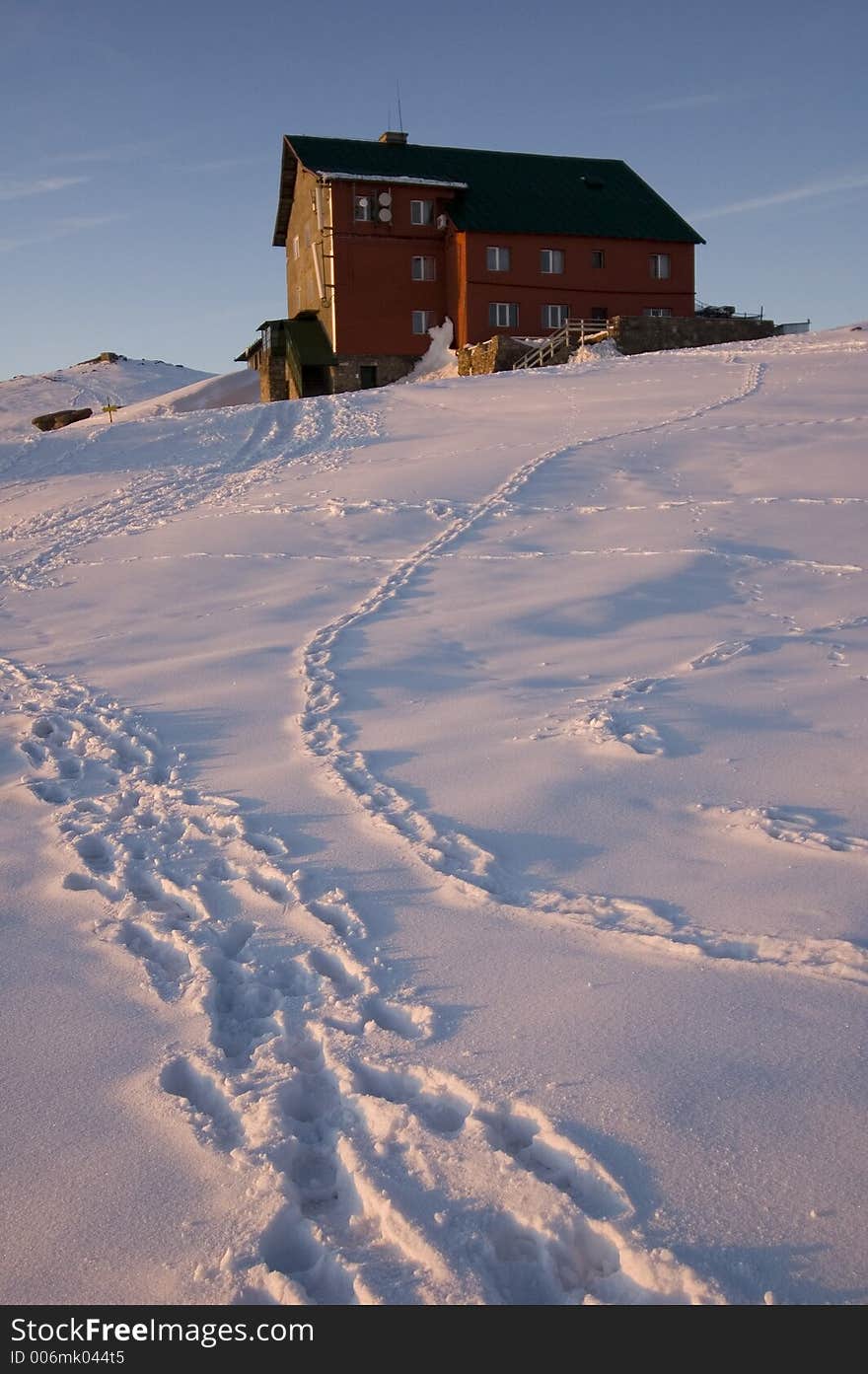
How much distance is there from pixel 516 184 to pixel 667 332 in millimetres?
10857

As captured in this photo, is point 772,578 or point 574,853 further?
point 772,578

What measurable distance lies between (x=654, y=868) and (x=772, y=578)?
240 inches

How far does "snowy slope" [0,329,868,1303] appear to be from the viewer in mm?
2994

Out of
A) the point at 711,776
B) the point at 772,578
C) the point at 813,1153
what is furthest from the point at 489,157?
the point at 813,1153

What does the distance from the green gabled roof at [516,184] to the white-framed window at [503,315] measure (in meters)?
2.34

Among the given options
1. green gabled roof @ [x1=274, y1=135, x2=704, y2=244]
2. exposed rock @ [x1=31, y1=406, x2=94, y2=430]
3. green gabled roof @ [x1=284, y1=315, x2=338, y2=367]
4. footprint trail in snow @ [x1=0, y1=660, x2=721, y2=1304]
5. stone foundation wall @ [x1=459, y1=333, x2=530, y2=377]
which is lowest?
footprint trail in snow @ [x1=0, y1=660, x2=721, y2=1304]

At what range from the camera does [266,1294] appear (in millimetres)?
2812

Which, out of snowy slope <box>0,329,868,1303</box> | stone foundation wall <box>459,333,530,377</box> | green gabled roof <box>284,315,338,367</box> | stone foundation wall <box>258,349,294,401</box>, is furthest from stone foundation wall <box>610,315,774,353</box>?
snowy slope <box>0,329,868,1303</box>

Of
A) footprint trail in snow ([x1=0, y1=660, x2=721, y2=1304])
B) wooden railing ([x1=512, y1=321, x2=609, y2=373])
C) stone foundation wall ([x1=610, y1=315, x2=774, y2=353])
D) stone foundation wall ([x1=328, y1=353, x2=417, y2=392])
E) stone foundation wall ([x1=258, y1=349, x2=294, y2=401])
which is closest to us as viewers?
footprint trail in snow ([x1=0, y1=660, x2=721, y2=1304])

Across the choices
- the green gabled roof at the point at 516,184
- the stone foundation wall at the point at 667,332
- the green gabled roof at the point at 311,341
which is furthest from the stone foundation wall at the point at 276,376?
the stone foundation wall at the point at 667,332

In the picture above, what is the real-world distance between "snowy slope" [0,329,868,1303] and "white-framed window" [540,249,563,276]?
24.8m

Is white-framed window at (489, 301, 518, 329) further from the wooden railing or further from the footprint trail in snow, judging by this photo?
the footprint trail in snow

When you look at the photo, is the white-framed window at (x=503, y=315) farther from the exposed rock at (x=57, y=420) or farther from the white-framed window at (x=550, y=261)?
the exposed rock at (x=57, y=420)
